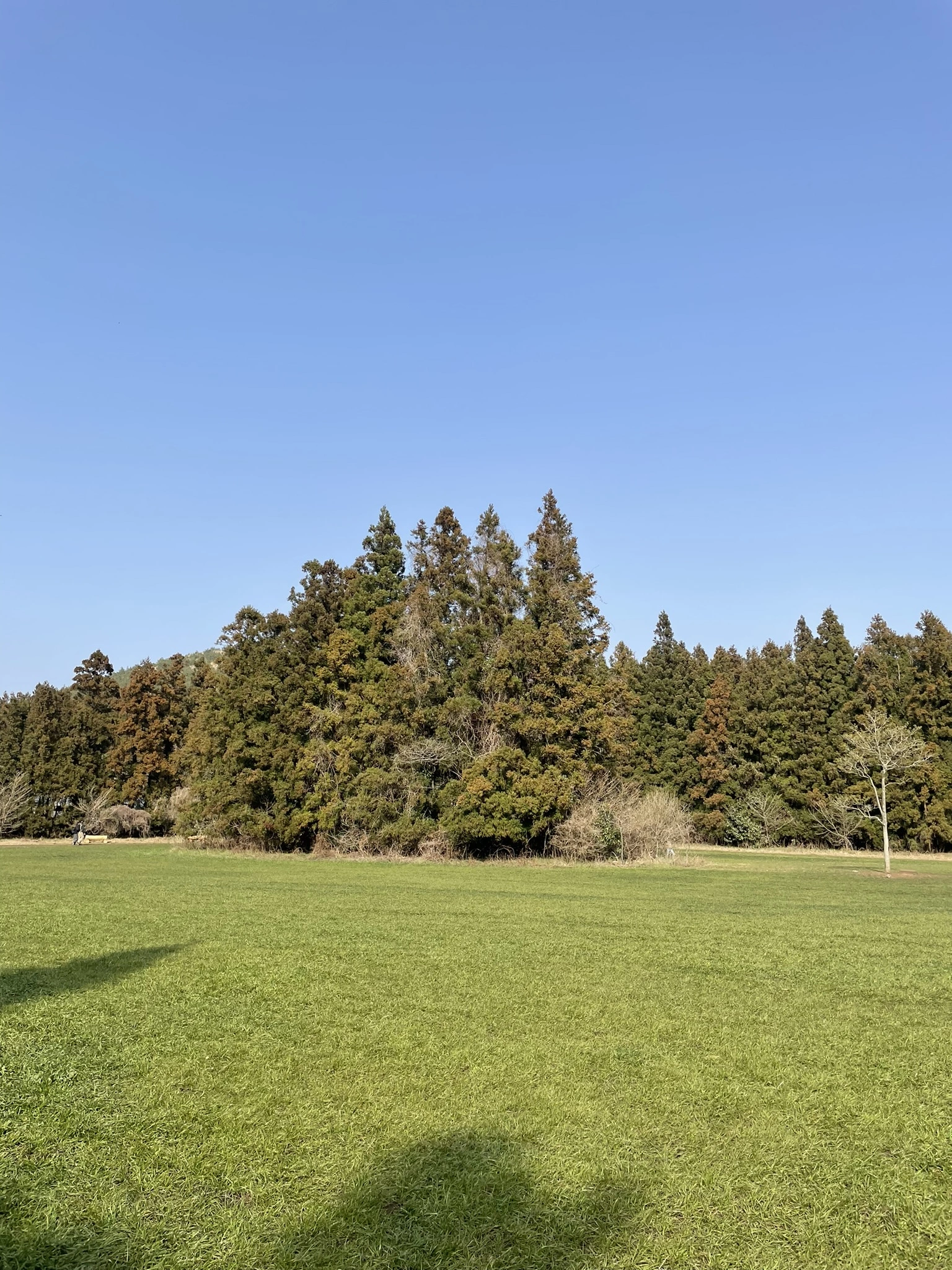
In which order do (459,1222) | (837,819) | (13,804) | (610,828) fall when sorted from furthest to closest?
(13,804) → (837,819) → (610,828) → (459,1222)

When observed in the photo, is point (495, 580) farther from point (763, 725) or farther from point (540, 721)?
point (763, 725)

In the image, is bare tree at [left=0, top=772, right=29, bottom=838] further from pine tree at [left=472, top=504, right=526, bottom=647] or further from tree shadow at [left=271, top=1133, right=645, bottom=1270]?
tree shadow at [left=271, top=1133, right=645, bottom=1270]

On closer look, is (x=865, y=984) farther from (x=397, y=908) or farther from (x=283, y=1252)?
(x=397, y=908)

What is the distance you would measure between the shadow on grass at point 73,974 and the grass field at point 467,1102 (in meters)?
0.05

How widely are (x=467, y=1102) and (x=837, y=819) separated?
154ft

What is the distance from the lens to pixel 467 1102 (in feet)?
16.9

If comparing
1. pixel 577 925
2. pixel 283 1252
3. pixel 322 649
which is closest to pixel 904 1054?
pixel 283 1252

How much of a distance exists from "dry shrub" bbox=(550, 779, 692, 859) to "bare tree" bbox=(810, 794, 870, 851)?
1259 cm

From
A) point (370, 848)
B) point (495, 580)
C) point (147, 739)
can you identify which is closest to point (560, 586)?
point (495, 580)

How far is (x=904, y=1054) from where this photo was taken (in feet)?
21.4

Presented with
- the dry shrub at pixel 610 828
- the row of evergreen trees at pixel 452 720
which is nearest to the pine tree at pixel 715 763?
the row of evergreen trees at pixel 452 720

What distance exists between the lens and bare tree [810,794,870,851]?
43.6 m

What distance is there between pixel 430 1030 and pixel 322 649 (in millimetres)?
35096

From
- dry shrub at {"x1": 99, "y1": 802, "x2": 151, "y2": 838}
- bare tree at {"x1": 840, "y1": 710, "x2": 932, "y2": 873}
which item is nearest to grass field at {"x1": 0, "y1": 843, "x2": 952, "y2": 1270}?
bare tree at {"x1": 840, "y1": 710, "x2": 932, "y2": 873}
